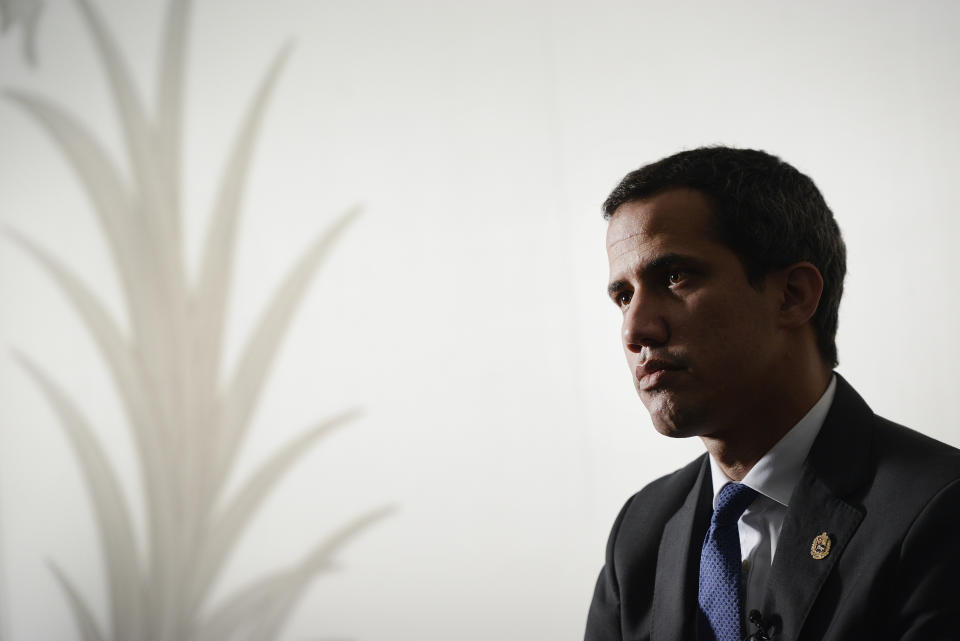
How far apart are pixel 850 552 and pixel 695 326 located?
395 millimetres

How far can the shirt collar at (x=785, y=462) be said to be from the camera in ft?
3.75

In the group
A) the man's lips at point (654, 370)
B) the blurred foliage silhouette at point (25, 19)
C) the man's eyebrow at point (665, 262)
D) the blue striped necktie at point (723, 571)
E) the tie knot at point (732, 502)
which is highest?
the blurred foliage silhouette at point (25, 19)

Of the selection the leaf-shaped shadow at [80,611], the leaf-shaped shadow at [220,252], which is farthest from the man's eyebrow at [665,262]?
the leaf-shaped shadow at [80,611]

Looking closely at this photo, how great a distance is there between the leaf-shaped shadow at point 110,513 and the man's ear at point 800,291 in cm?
196

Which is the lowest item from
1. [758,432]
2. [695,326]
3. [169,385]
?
[758,432]

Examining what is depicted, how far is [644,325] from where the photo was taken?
1168mm

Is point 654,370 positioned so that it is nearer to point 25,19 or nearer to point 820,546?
point 820,546

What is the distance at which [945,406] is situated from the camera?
1.60m

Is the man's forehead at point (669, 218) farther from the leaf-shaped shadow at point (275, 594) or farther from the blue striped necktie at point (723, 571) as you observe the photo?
the leaf-shaped shadow at point (275, 594)

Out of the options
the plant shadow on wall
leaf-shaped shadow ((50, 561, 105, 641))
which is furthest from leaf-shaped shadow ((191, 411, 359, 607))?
leaf-shaped shadow ((50, 561, 105, 641))

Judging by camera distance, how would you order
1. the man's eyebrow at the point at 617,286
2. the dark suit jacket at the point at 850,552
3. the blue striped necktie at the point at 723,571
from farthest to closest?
the man's eyebrow at the point at 617,286 < the blue striped necktie at the point at 723,571 < the dark suit jacket at the point at 850,552

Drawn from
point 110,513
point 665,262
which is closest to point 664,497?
point 665,262

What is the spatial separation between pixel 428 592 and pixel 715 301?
135cm

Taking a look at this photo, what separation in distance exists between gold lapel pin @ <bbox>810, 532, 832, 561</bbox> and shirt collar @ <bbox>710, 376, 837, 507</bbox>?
0.29 feet
